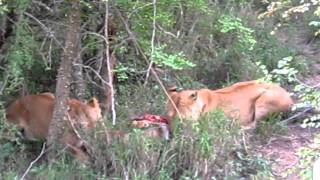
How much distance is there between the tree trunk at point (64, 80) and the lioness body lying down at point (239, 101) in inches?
43.6

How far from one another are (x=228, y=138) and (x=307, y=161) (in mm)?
1974

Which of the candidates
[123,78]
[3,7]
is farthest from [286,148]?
[3,7]

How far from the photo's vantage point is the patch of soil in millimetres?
7325

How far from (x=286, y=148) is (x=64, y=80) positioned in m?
2.44

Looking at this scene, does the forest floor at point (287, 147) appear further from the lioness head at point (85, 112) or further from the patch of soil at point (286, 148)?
the lioness head at point (85, 112)

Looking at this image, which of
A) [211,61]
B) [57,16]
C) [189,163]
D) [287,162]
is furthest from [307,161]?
[211,61]

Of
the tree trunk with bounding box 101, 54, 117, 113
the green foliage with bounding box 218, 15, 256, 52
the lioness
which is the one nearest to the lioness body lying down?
the green foliage with bounding box 218, 15, 256, 52

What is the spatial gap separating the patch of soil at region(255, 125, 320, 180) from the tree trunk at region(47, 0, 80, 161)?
1.99 m

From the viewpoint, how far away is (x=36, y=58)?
24.9 feet

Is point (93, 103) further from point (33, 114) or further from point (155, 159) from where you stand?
point (155, 159)

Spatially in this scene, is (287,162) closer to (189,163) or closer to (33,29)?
(189,163)

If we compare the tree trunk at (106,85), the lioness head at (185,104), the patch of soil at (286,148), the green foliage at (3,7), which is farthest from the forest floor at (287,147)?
the green foliage at (3,7)

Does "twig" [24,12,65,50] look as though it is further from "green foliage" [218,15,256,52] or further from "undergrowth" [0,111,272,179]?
"green foliage" [218,15,256,52]

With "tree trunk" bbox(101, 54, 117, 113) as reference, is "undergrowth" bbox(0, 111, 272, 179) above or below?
below
